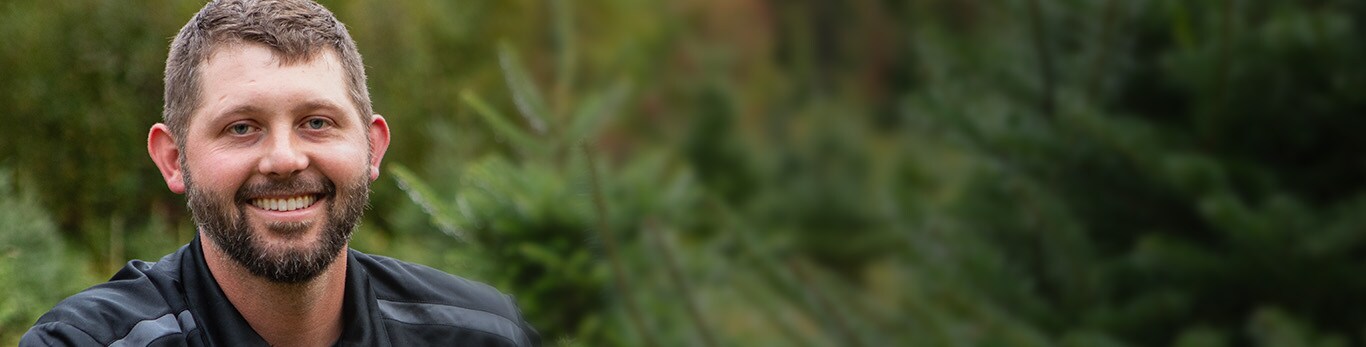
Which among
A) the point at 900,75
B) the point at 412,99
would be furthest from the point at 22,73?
the point at 900,75

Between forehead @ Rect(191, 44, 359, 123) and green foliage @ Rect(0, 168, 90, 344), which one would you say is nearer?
forehead @ Rect(191, 44, 359, 123)

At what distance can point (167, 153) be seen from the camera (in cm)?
79

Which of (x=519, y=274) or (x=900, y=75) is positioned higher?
(x=900, y=75)

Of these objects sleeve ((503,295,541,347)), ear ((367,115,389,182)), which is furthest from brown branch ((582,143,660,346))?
ear ((367,115,389,182))

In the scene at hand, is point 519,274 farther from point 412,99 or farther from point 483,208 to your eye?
point 412,99

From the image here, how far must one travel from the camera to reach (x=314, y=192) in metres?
0.76

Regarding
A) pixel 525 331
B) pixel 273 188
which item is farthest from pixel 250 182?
pixel 525 331

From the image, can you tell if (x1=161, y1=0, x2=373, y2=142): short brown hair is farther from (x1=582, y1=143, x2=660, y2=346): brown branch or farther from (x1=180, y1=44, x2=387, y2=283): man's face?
(x1=582, y1=143, x2=660, y2=346): brown branch

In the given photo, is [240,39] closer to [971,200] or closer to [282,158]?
[282,158]

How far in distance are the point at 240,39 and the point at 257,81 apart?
0.12 ft

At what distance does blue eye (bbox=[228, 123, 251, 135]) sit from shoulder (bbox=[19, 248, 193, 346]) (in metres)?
0.11

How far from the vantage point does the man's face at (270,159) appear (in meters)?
0.74

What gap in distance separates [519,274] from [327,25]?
3.78 feet

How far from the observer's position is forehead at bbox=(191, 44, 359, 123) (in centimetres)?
74
